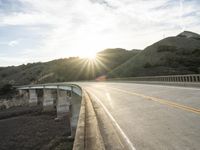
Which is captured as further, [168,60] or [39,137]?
[168,60]

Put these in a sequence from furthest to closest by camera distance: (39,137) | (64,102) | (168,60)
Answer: (168,60) < (64,102) < (39,137)

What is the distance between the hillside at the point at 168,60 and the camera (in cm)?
7063

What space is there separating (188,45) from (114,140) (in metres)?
98.4

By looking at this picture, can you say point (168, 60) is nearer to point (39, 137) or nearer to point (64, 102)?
point (64, 102)

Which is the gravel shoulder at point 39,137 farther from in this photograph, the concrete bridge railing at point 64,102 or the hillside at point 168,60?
the hillside at point 168,60

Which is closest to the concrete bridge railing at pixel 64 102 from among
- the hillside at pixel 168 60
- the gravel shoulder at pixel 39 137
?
the gravel shoulder at pixel 39 137

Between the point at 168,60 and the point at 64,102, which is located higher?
the point at 168,60

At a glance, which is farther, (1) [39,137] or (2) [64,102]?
(2) [64,102]

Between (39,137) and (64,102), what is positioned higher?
(64,102)

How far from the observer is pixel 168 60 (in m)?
79.8

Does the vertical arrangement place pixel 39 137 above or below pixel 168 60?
below

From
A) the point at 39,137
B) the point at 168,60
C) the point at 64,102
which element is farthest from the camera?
the point at 168,60

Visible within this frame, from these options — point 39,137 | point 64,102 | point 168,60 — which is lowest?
point 39,137

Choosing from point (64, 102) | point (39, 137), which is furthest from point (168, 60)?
point (39, 137)
